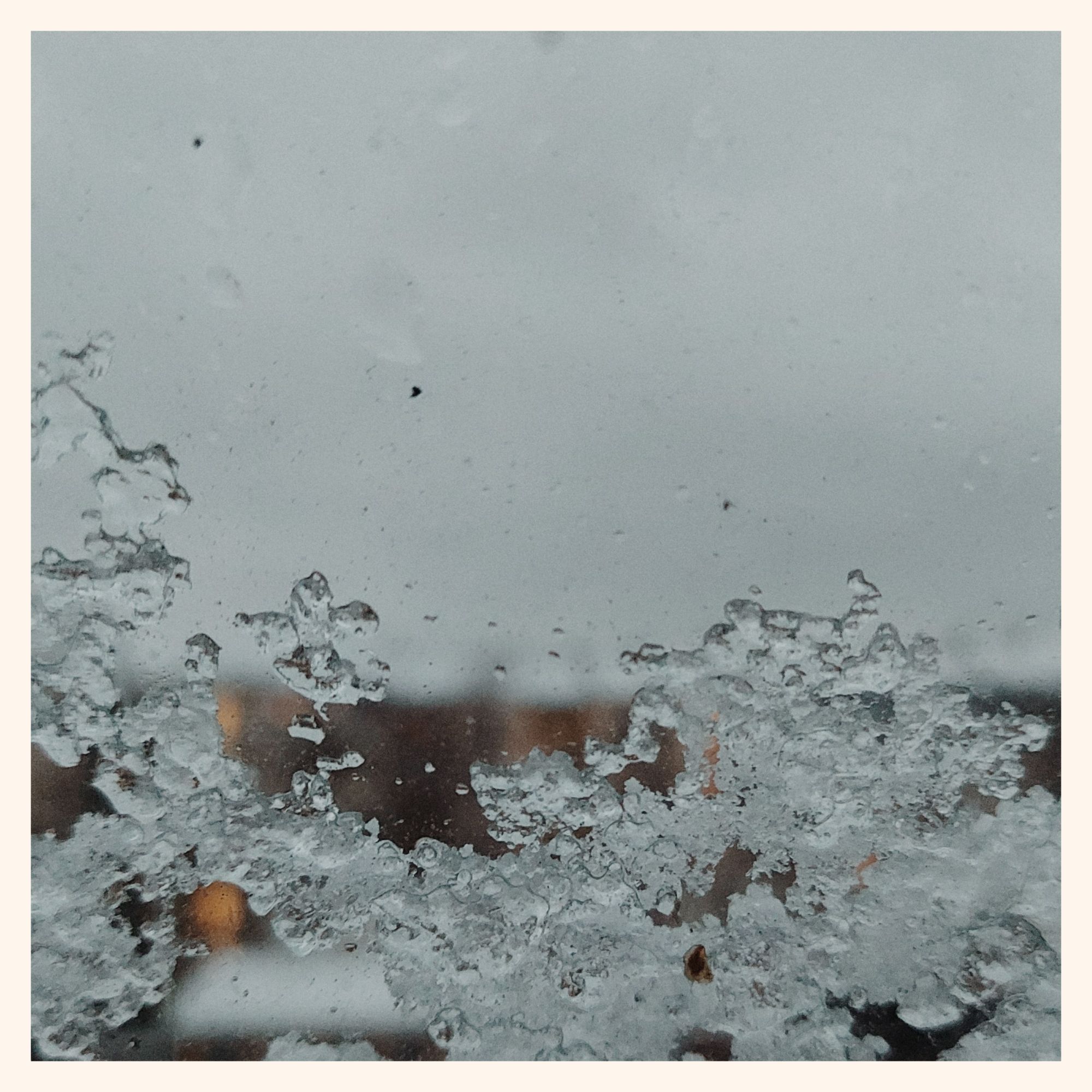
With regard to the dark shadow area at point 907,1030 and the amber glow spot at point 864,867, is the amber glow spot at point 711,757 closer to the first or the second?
the amber glow spot at point 864,867

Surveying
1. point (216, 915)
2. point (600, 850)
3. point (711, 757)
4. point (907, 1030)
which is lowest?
point (907, 1030)

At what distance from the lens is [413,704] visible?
3.77 feet

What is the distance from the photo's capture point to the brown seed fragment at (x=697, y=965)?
1121 millimetres

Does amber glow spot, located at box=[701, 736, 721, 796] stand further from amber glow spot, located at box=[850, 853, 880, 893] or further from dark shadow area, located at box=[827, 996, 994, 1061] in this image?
dark shadow area, located at box=[827, 996, 994, 1061]

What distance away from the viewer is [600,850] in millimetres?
1133

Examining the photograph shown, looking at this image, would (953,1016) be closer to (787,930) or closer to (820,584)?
(787,930)

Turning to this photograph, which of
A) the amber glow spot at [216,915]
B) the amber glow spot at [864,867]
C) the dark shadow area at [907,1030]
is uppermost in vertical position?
the amber glow spot at [864,867]

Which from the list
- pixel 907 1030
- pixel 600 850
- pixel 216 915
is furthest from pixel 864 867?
pixel 216 915

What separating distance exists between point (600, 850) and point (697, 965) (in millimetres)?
251

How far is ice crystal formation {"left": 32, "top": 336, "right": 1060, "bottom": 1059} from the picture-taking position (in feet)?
3.63

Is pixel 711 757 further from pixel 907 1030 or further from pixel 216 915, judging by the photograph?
pixel 216 915

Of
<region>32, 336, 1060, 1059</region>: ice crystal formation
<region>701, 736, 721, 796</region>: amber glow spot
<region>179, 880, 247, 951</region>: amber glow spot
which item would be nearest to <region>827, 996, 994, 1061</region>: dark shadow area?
<region>32, 336, 1060, 1059</region>: ice crystal formation

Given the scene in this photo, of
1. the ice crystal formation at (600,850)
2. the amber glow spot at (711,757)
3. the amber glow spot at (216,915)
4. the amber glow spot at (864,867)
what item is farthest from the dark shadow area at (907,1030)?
the amber glow spot at (216,915)

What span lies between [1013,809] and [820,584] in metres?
0.50
